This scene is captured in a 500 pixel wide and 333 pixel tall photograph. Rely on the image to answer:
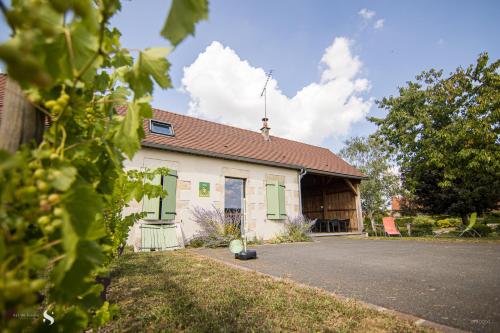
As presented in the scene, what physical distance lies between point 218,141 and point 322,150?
9020mm

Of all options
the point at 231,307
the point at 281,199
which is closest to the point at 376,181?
the point at 281,199

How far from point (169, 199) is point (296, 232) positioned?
16.4ft

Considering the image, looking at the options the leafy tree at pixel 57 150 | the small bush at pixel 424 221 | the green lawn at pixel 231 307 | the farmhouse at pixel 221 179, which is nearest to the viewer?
the leafy tree at pixel 57 150

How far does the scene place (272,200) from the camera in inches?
422

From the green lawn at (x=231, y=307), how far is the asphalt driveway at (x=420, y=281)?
469 mm

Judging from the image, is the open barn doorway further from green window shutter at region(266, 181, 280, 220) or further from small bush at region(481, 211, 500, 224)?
small bush at region(481, 211, 500, 224)

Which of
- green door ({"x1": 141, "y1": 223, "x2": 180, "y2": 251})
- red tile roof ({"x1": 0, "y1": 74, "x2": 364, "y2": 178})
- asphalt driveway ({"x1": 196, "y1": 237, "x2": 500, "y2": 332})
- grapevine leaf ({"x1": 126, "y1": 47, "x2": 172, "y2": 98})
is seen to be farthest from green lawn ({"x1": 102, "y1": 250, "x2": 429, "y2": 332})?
red tile roof ({"x1": 0, "y1": 74, "x2": 364, "y2": 178})

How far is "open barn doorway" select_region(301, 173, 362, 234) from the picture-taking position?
1428cm

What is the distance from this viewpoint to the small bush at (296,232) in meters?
10.1

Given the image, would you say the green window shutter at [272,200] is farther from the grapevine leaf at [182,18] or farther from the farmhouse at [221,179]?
the grapevine leaf at [182,18]

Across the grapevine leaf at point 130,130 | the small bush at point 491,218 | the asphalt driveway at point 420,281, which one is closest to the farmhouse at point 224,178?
the asphalt driveway at point 420,281

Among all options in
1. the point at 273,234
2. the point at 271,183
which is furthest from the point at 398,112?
the point at 273,234

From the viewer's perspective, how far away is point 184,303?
2.55 metres

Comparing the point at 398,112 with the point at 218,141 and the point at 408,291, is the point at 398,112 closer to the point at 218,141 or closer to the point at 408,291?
the point at 218,141
